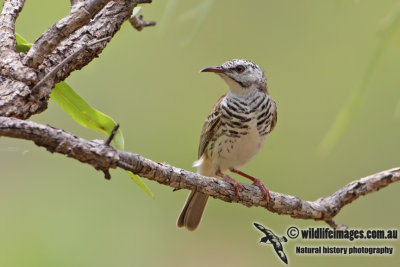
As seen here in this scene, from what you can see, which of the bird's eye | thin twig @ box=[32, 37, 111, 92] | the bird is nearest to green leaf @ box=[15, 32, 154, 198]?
thin twig @ box=[32, 37, 111, 92]

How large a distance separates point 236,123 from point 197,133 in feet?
9.15

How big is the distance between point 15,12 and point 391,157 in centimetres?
465

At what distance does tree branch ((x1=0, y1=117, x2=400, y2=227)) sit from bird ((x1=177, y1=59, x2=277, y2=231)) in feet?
1.90

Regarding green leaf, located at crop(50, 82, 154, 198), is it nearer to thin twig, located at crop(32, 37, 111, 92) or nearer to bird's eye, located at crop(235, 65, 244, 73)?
thin twig, located at crop(32, 37, 111, 92)

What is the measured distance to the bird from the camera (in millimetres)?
3740

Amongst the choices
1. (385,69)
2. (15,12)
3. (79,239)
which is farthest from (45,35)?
(385,69)

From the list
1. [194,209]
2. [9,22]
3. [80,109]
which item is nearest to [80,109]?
[80,109]

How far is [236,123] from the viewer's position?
12.3 feet

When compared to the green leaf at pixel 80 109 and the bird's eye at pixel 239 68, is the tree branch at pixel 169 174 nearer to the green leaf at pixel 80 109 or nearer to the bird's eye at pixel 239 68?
the green leaf at pixel 80 109

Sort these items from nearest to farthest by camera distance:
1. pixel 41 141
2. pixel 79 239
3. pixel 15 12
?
pixel 41 141 → pixel 15 12 → pixel 79 239

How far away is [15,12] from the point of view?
2447 mm

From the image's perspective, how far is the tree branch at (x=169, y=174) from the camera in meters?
1.77

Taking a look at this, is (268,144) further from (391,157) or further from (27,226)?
(27,226)

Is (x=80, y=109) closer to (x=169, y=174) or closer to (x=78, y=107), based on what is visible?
(x=78, y=107)
